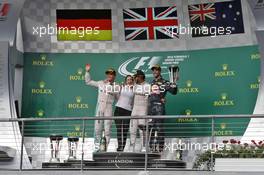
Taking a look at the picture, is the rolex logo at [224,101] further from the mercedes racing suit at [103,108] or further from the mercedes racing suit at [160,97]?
the mercedes racing suit at [103,108]

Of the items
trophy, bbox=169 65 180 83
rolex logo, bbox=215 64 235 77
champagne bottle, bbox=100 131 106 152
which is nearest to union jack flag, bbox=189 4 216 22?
rolex logo, bbox=215 64 235 77

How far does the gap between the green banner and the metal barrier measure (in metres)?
0.04

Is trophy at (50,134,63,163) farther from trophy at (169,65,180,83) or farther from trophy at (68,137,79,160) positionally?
trophy at (169,65,180,83)

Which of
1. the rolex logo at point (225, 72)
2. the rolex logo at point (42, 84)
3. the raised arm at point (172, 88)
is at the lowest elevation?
the raised arm at point (172, 88)

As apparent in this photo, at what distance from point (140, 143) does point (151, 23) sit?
2941 millimetres

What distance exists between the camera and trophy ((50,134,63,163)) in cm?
1612

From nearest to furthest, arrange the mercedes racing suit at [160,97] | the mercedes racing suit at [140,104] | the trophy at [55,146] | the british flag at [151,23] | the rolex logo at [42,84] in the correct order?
1. the trophy at [55,146]
2. the mercedes racing suit at [140,104]
3. the mercedes racing suit at [160,97]
4. the british flag at [151,23]
5. the rolex logo at [42,84]

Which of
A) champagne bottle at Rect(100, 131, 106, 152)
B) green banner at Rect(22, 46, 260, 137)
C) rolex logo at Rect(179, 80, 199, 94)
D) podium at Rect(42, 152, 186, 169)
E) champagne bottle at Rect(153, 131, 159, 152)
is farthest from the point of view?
rolex logo at Rect(179, 80, 199, 94)

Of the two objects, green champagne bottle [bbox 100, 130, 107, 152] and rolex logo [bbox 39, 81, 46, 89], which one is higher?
rolex logo [bbox 39, 81, 46, 89]

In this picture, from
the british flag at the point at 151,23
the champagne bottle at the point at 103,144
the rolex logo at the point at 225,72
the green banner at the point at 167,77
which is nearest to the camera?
the champagne bottle at the point at 103,144

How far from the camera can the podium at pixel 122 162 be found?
605 inches

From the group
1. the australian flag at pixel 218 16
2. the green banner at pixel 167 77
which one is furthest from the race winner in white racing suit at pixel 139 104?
the australian flag at pixel 218 16

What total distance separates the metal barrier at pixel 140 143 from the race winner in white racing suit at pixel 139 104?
0.04 m

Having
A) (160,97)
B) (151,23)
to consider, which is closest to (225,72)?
(160,97)
